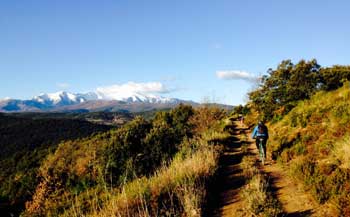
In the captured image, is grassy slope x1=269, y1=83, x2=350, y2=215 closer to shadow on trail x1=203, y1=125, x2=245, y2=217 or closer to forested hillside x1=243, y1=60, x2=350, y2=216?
forested hillside x1=243, y1=60, x2=350, y2=216

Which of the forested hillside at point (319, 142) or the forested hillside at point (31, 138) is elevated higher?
the forested hillside at point (319, 142)

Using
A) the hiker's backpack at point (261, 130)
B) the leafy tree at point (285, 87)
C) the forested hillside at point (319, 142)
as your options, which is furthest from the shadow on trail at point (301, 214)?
the leafy tree at point (285, 87)

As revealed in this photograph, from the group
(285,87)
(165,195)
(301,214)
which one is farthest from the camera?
(285,87)

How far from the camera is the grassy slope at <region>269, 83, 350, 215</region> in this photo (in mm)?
6703

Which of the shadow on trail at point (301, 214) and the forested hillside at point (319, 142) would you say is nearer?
the shadow on trail at point (301, 214)

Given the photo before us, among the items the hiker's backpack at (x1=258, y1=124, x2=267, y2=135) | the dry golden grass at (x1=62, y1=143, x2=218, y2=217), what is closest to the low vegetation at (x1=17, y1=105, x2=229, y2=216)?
the dry golden grass at (x1=62, y1=143, x2=218, y2=217)

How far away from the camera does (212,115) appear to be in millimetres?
31359

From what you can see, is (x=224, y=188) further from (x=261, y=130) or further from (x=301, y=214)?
(x=261, y=130)

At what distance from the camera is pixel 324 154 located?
9.97m

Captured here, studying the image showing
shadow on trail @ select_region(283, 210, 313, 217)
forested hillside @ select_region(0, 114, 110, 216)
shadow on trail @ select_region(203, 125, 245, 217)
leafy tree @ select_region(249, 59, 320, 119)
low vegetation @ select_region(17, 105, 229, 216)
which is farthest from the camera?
forested hillside @ select_region(0, 114, 110, 216)

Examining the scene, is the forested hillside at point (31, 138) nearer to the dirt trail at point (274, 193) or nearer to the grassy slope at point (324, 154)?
the grassy slope at point (324, 154)

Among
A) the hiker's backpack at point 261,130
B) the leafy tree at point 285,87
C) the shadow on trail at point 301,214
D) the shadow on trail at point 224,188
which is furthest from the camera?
the leafy tree at point 285,87

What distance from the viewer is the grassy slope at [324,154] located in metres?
6.70

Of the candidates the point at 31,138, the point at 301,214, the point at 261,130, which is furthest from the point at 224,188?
the point at 31,138
